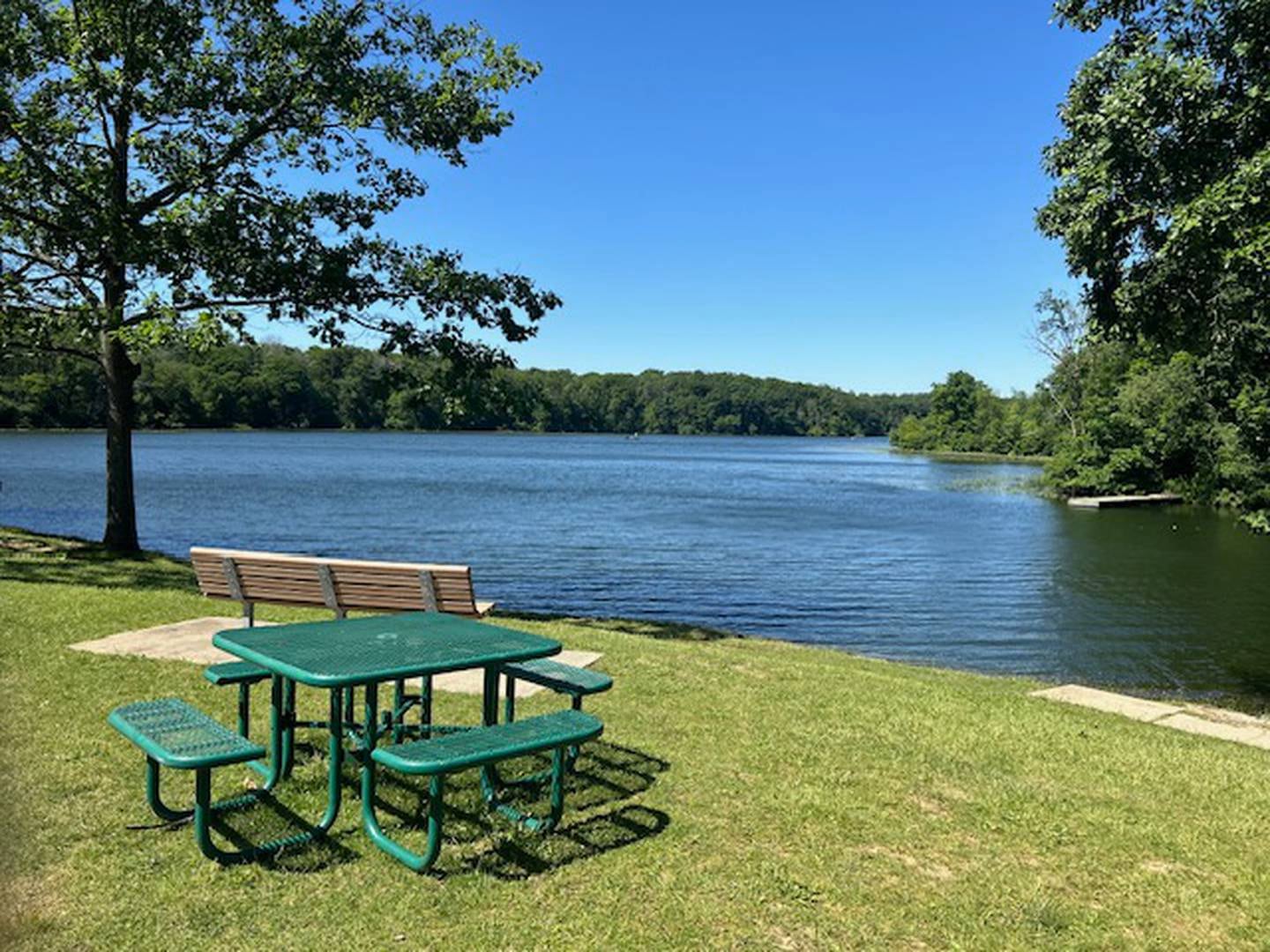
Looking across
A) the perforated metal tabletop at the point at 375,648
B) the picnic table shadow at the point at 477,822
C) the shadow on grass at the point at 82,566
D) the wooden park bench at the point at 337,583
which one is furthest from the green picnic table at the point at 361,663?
the shadow on grass at the point at 82,566

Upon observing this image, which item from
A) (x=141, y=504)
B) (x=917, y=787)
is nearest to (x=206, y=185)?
(x=917, y=787)

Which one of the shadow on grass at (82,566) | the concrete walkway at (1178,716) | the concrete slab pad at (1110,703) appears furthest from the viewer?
the shadow on grass at (82,566)

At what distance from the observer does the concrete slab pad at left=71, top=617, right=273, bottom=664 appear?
7.02m

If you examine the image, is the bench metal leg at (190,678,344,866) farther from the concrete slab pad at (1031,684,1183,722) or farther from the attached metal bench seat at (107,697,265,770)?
the concrete slab pad at (1031,684,1183,722)

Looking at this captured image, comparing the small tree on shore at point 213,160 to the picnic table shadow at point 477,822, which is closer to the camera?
the picnic table shadow at point 477,822

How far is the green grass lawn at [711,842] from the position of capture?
10.9 feet

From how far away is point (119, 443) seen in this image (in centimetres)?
1390

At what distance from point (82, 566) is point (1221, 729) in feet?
43.8

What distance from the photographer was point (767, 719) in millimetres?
6090

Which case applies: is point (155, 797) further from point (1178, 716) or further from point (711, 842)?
point (1178, 716)

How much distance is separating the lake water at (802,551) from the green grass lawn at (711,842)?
780 centimetres

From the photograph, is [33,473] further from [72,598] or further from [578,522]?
[72,598]

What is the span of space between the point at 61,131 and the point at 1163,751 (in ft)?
45.6

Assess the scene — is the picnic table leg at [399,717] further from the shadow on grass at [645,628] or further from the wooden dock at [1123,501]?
the wooden dock at [1123,501]
